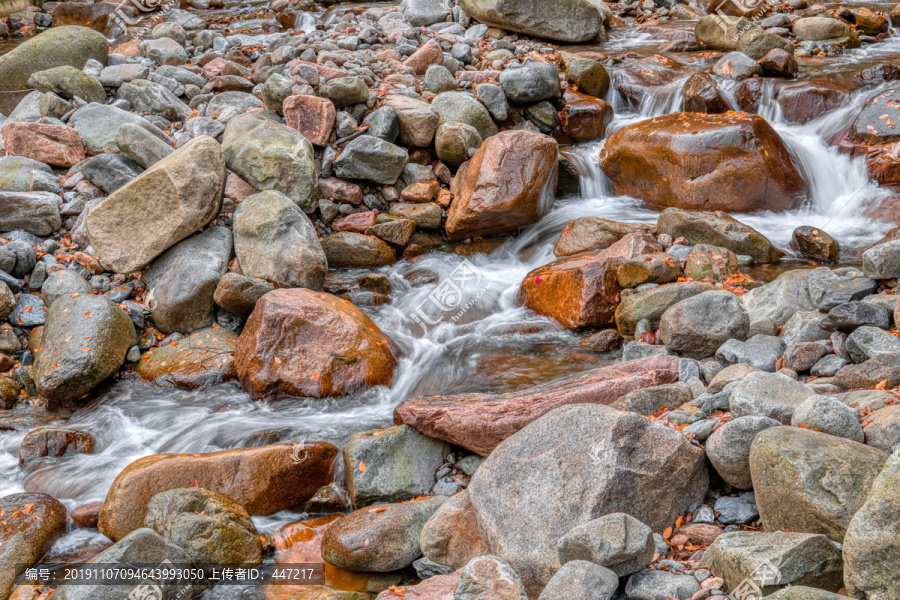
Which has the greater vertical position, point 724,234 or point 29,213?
point 29,213

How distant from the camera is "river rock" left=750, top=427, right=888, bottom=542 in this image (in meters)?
2.67

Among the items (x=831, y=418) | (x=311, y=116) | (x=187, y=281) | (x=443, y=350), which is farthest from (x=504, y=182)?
(x=831, y=418)

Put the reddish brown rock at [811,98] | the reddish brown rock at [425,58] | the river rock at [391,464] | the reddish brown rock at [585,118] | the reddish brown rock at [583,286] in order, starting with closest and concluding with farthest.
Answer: the river rock at [391,464] → the reddish brown rock at [583,286] → the reddish brown rock at [811,98] → the reddish brown rock at [585,118] → the reddish brown rock at [425,58]

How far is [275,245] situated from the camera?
6.91 metres

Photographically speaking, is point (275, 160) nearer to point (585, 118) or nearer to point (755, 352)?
point (585, 118)

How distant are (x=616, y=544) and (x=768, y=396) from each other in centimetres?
148

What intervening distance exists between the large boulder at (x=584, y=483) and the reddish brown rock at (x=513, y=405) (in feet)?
3.10

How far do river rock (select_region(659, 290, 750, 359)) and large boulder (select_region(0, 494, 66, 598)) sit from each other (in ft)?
17.3

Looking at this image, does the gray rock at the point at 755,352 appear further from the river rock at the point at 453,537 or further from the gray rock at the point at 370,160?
the gray rock at the point at 370,160

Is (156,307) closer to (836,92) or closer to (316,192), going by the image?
(316,192)

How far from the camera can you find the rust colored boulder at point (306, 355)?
5.86 metres

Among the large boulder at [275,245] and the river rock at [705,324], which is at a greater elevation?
the large boulder at [275,245]

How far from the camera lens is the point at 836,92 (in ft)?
29.8

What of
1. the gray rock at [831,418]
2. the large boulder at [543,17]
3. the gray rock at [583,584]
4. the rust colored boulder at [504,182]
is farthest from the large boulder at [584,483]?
the large boulder at [543,17]
